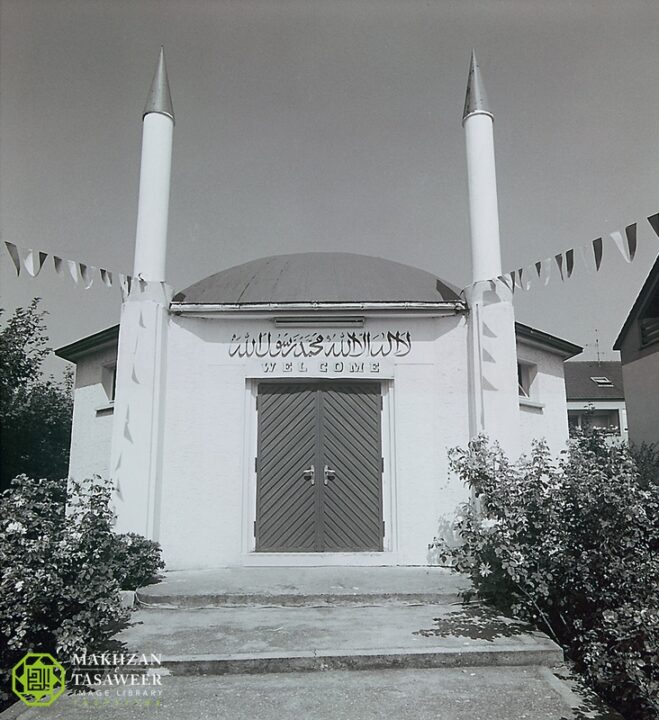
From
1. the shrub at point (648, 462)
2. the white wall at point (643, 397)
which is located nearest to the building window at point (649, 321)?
the white wall at point (643, 397)

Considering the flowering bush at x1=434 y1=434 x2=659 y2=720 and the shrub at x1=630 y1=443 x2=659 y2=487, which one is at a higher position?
the shrub at x1=630 y1=443 x2=659 y2=487

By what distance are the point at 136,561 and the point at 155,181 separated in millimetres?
5551

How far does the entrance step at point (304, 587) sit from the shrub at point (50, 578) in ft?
4.30

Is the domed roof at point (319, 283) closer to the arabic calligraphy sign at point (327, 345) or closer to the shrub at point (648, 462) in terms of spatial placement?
the arabic calligraphy sign at point (327, 345)

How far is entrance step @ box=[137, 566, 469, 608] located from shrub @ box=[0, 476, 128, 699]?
4.30 ft

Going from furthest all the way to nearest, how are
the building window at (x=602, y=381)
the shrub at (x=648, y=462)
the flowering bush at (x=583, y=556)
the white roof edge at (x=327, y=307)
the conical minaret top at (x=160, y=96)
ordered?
the building window at (x=602, y=381)
the shrub at (x=648, y=462)
the conical minaret top at (x=160, y=96)
the white roof edge at (x=327, y=307)
the flowering bush at (x=583, y=556)

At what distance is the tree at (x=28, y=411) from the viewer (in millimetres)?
13445

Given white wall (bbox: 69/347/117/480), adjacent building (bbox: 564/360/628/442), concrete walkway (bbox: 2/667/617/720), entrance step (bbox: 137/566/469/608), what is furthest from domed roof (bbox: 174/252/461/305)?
adjacent building (bbox: 564/360/628/442)

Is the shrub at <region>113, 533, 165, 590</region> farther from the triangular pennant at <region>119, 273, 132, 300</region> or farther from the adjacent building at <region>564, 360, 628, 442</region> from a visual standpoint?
the adjacent building at <region>564, 360, 628, 442</region>

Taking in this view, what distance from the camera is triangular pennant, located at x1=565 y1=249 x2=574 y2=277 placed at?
6.85 meters

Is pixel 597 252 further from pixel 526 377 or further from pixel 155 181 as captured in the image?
pixel 155 181

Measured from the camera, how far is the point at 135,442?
27.2 ft

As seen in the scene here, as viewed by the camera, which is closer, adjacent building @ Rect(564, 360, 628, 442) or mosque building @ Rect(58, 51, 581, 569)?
mosque building @ Rect(58, 51, 581, 569)

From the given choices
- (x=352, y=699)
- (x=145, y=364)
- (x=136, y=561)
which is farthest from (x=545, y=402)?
(x=352, y=699)
